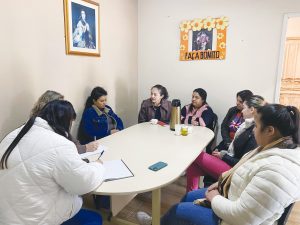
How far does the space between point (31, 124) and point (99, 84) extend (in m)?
1.85

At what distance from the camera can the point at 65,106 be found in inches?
48.1

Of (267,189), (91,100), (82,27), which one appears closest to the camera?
(267,189)

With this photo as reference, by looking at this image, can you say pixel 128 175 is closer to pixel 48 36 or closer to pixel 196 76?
pixel 48 36

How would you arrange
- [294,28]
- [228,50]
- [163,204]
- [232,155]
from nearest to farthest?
[232,155] < [163,204] < [228,50] < [294,28]

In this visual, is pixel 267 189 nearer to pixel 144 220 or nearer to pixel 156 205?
pixel 156 205

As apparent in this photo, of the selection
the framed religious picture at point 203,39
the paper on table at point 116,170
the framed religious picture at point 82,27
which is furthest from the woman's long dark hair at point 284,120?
the framed religious picture at point 203,39

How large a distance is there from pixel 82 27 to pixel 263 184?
236 cm

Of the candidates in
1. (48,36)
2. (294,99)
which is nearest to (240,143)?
(48,36)

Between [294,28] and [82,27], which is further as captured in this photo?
[294,28]

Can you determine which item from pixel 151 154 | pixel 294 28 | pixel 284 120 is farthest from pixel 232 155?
pixel 294 28

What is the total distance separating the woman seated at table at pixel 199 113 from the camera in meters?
2.94

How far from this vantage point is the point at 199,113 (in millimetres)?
2979

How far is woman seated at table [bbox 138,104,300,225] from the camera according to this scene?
3.14 feet

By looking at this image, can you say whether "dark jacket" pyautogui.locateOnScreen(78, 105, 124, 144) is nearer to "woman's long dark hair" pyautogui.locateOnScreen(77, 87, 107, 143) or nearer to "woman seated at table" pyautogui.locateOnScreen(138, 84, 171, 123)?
"woman's long dark hair" pyautogui.locateOnScreen(77, 87, 107, 143)
